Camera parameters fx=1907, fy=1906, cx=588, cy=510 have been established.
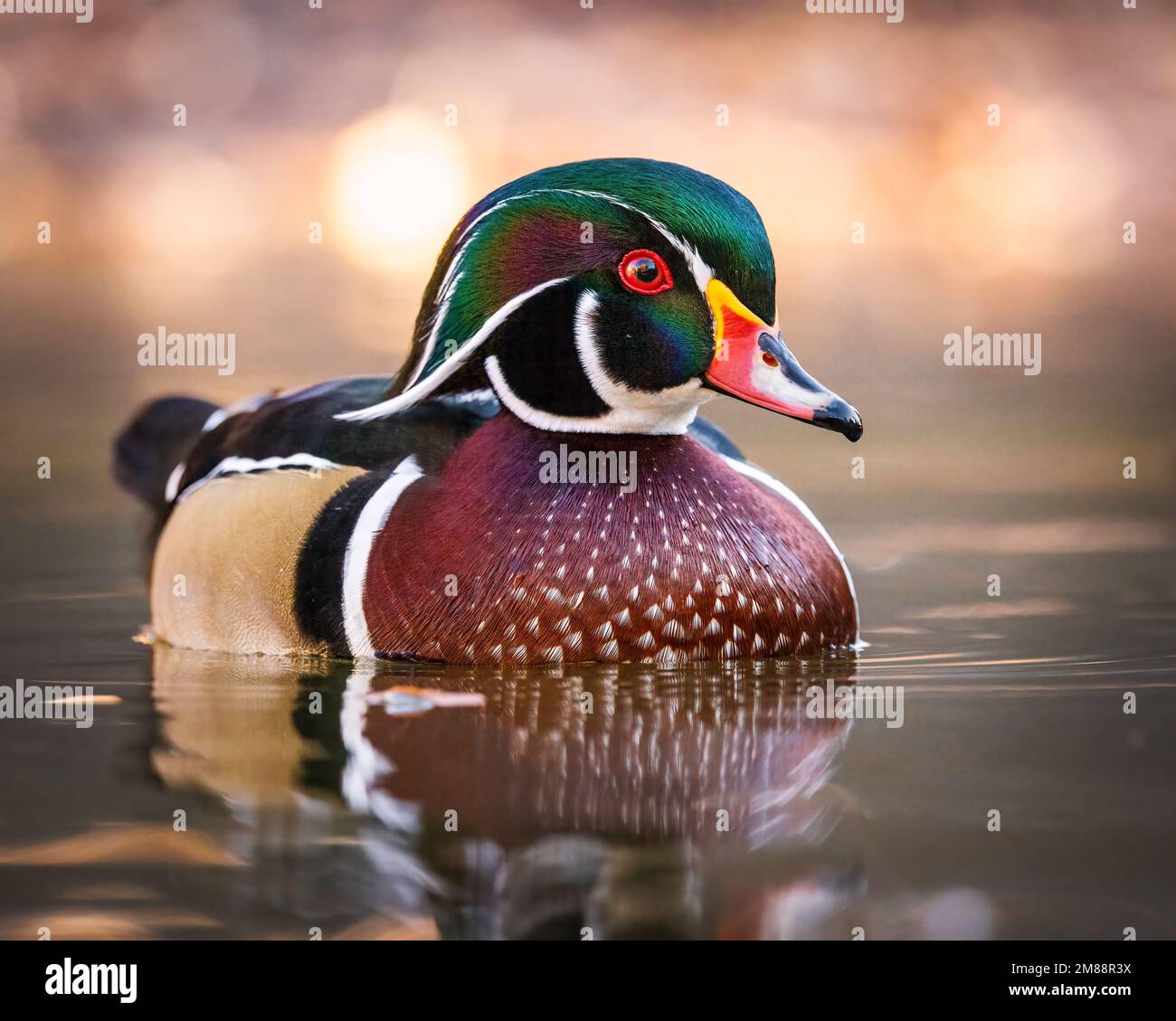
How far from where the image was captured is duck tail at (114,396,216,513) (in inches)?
246

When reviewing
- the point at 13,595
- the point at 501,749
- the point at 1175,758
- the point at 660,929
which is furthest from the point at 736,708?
the point at 13,595

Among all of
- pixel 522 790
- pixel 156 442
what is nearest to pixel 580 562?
pixel 522 790

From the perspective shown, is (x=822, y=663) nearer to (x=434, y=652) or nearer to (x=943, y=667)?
(x=943, y=667)

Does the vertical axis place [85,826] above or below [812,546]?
below

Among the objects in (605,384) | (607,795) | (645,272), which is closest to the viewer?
(607,795)

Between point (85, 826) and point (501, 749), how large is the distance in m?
0.90

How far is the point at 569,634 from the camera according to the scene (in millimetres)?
4688

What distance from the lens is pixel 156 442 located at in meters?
6.34

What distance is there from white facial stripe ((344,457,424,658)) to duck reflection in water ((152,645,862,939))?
0.08 metres

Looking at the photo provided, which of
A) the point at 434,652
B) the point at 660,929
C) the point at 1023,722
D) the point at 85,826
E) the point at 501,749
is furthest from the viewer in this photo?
the point at 434,652

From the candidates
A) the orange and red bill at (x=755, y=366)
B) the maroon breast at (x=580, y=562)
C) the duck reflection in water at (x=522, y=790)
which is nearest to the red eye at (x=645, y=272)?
the orange and red bill at (x=755, y=366)

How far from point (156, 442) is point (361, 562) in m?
1.79

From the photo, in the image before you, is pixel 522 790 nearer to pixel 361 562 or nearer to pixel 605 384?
pixel 361 562

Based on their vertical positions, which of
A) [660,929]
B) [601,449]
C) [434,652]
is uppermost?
[601,449]
